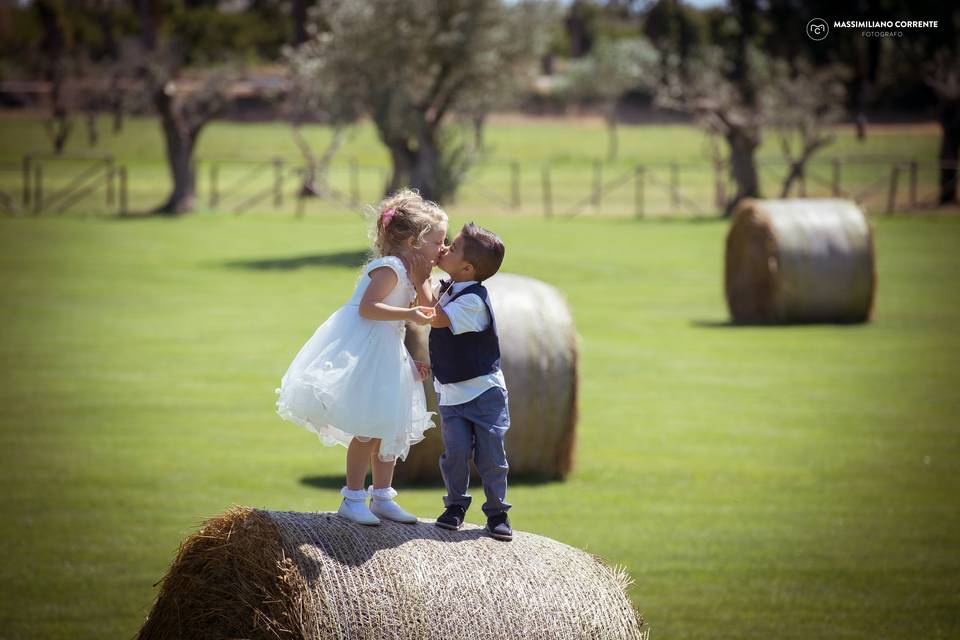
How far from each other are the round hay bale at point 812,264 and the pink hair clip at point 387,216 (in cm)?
1636

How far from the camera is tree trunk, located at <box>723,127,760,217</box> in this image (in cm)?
4578

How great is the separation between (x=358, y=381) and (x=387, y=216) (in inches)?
28.0

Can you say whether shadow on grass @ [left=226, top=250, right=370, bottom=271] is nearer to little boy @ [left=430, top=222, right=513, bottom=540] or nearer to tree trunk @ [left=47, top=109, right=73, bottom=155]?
little boy @ [left=430, top=222, right=513, bottom=540]

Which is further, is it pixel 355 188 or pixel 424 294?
pixel 355 188

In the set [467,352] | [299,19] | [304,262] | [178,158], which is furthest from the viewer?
[299,19]

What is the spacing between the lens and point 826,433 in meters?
13.8

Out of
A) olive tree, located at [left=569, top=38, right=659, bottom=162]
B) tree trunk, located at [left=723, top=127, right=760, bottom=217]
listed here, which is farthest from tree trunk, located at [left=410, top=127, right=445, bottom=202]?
olive tree, located at [left=569, top=38, right=659, bottom=162]

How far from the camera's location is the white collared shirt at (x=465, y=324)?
19.6 feet

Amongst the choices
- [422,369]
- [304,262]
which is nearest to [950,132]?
[304,262]

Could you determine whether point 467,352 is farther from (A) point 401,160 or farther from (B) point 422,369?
(A) point 401,160

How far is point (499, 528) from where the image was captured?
19.5ft

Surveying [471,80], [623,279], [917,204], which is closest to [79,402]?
[623,279]

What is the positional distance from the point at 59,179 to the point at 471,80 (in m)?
23.2

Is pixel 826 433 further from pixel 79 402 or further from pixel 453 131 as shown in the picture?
pixel 453 131
